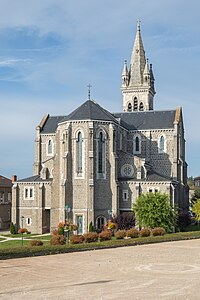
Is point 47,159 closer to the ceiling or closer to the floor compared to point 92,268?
closer to the ceiling

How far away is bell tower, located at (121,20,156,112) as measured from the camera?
271ft

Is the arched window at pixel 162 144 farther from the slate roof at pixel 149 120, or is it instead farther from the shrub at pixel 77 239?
the shrub at pixel 77 239

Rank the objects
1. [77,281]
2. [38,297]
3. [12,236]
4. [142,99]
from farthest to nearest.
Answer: [142,99]
[12,236]
[77,281]
[38,297]

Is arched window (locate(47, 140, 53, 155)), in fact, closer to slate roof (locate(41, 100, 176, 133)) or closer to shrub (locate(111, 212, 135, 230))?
slate roof (locate(41, 100, 176, 133))

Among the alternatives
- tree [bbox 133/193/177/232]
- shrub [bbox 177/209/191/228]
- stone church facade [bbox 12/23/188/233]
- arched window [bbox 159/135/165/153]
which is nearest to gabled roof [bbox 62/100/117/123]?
stone church facade [bbox 12/23/188/233]

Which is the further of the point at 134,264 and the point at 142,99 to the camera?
the point at 142,99

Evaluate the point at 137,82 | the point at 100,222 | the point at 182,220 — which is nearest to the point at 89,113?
the point at 100,222

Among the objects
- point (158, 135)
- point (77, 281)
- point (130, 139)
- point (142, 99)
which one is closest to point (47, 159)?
point (130, 139)

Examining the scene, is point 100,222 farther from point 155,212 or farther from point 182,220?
point 155,212

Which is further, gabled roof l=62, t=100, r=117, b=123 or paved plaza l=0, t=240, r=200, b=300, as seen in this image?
gabled roof l=62, t=100, r=117, b=123

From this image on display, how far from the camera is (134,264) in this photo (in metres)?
25.4

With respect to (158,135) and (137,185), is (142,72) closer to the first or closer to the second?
(158,135)

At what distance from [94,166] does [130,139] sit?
46.7 ft

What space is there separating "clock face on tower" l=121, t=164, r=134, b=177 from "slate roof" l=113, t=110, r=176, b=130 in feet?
32.0
